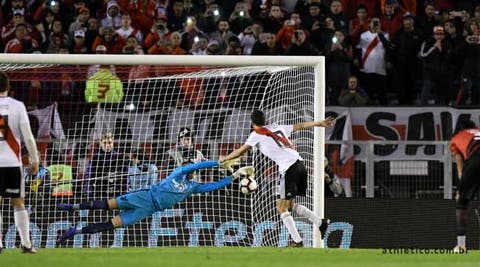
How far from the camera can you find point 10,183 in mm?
14664

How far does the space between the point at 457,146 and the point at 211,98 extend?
15.6ft

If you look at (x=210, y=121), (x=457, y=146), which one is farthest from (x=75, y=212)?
(x=457, y=146)

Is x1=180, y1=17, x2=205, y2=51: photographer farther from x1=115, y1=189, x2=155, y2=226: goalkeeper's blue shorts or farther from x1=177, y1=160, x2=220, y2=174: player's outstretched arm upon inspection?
x1=115, y1=189, x2=155, y2=226: goalkeeper's blue shorts

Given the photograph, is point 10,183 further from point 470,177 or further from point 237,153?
point 470,177

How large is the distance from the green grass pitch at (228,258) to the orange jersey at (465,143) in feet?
4.44

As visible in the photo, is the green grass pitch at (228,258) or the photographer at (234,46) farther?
the photographer at (234,46)

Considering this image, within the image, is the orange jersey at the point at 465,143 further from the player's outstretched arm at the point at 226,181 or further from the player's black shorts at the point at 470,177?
the player's outstretched arm at the point at 226,181

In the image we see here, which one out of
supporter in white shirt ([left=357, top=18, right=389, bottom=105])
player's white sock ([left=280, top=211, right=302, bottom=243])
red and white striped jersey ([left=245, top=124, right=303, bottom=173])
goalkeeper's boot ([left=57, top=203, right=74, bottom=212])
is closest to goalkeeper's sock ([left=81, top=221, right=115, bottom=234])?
goalkeeper's boot ([left=57, top=203, right=74, bottom=212])

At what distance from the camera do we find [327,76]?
23438 mm

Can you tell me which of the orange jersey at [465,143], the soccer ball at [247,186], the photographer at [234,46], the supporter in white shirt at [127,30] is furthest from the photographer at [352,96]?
the orange jersey at [465,143]

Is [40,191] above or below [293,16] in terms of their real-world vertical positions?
below

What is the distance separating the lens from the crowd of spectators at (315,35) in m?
23.3

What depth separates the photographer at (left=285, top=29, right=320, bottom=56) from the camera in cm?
2320

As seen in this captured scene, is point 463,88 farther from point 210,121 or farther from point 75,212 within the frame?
point 75,212
